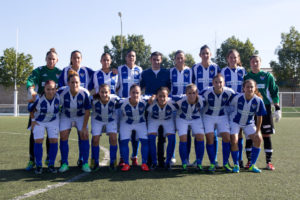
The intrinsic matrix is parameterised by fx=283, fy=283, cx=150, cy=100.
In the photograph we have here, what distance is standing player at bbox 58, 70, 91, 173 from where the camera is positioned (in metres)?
4.12

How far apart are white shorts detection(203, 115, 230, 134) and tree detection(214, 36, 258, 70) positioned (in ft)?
91.4

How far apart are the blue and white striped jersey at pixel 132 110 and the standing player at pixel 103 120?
13 cm

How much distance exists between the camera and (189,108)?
4.22m

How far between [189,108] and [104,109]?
1.27 m

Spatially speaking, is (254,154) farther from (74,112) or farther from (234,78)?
(74,112)

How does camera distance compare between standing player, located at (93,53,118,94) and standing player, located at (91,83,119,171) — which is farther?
standing player, located at (93,53,118,94)

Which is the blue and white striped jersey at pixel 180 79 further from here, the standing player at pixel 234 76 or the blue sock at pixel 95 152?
the blue sock at pixel 95 152

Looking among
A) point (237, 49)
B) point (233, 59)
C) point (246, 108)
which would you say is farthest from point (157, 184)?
point (237, 49)

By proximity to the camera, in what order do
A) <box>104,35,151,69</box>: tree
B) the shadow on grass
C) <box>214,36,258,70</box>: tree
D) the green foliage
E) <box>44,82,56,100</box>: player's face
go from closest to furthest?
the shadow on grass
<box>44,82,56,100</box>: player's face
the green foliage
<box>214,36,258,70</box>: tree
<box>104,35,151,69</box>: tree

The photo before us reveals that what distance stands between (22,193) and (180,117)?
2.37 m

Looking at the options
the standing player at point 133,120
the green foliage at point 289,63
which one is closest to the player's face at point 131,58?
the standing player at point 133,120

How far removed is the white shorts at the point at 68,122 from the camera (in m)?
4.24

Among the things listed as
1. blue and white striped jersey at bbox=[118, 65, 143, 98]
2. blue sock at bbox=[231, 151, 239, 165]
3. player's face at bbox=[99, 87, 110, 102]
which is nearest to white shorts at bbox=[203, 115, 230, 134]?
blue sock at bbox=[231, 151, 239, 165]

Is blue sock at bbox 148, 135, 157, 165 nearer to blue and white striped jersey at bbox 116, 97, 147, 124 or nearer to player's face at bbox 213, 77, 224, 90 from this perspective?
blue and white striped jersey at bbox 116, 97, 147, 124
